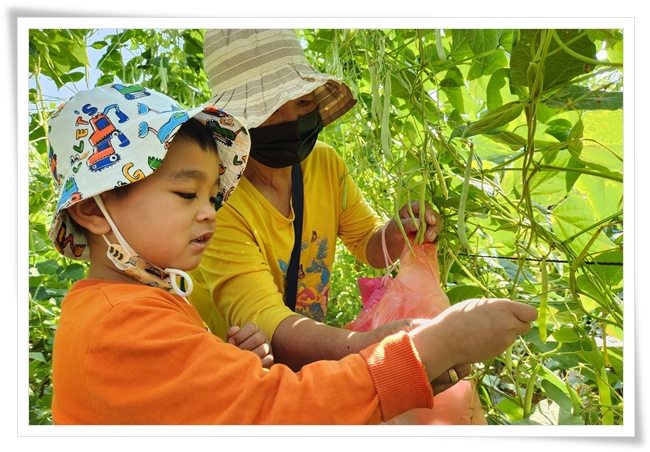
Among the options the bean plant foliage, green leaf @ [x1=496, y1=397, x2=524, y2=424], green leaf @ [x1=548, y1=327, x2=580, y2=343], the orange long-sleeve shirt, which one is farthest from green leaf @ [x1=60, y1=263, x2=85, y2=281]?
green leaf @ [x1=548, y1=327, x2=580, y2=343]

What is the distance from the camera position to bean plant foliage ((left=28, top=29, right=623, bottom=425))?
31.0 inches

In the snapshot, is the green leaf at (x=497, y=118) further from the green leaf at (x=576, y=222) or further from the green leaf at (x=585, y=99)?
the green leaf at (x=576, y=222)

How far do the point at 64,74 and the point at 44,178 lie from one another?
0.34 m

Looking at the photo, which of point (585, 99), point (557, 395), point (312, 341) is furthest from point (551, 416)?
point (585, 99)

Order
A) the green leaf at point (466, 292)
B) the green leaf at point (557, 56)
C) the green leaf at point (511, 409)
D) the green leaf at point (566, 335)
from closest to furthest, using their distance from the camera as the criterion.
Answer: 1. the green leaf at point (557, 56)
2. the green leaf at point (566, 335)
3. the green leaf at point (511, 409)
4. the green leaf at point (466, 292)

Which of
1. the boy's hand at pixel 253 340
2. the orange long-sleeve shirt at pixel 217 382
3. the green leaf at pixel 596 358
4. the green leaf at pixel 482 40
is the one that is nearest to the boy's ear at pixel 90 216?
the orange long-sleeve shirt at pixel 217 382

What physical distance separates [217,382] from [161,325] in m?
0.11

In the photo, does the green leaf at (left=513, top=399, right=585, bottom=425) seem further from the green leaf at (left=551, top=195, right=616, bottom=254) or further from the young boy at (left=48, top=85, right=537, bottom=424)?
the green leaf at (left=551, top=195, right=616, bottom=254)

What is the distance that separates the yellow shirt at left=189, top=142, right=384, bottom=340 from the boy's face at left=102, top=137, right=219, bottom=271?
210 millimetres

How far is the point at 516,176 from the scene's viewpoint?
1.11 meters

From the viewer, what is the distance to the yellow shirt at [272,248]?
115 cm

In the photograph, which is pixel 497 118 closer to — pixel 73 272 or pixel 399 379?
pixel 399 379
